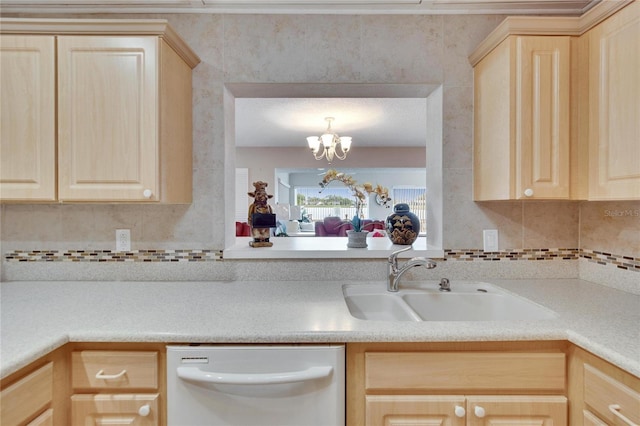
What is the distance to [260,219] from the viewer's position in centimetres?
169

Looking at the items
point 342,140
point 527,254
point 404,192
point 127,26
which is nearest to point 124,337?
point 127,26

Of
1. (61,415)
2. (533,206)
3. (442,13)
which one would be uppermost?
(442,13)

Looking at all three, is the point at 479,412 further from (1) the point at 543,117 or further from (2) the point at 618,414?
(1) the point at 543,117

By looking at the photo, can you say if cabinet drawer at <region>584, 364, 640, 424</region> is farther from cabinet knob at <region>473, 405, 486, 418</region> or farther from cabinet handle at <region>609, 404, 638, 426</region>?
cabinet knob at <region>473, 405, 486, 418</region>

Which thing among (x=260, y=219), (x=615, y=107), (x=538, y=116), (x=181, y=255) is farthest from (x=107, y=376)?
(x=615, y=107)

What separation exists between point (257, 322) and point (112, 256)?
103cm

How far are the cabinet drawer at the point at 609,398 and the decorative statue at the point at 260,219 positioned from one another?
1371mm

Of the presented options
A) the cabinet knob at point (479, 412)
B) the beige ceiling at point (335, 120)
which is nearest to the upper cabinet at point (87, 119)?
the cabinet knob at point (479, 412)

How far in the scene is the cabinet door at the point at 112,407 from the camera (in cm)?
98

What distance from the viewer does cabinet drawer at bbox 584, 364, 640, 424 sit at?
78cm

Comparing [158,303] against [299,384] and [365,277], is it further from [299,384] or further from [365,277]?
[365,277]

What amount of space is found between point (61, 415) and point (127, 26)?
1.40m

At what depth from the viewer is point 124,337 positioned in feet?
3.15

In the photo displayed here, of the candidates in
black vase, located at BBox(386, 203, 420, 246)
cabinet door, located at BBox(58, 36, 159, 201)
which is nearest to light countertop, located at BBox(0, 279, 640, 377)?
cabinet door, located at BBox(58, 36, 159, 201)
